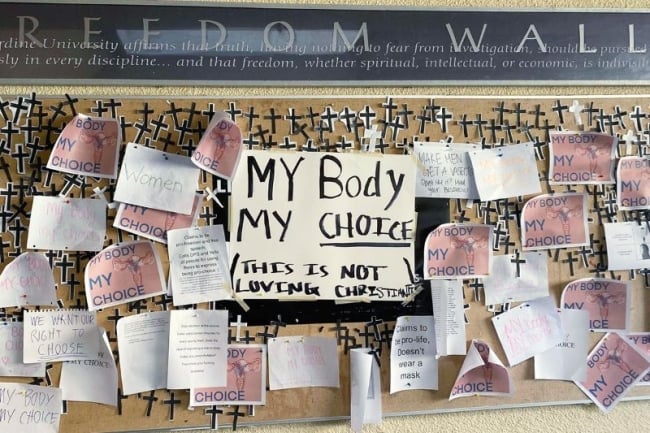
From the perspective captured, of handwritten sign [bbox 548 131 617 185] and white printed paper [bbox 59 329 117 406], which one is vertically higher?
handwritten sign [bbox 548 131 617 185]

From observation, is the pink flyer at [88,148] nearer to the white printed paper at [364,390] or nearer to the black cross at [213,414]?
the black cross at [213,414]

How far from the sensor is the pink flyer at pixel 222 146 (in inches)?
37.8

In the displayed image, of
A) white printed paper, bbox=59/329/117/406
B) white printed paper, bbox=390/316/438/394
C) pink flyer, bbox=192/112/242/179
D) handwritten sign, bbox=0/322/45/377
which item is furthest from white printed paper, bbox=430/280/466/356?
handwritten sign, bbox=0/322/45/377

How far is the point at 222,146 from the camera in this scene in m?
0.96

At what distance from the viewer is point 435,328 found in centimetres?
101

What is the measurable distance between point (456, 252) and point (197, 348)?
1.66 ft

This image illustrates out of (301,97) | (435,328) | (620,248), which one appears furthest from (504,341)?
(301,97)

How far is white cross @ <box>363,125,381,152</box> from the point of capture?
101 centimetres

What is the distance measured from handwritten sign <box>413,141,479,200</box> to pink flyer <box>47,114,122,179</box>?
547mm

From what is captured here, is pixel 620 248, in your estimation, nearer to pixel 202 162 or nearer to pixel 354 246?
pixel 354 246

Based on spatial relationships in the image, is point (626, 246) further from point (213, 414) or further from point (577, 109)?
point (213, 414)

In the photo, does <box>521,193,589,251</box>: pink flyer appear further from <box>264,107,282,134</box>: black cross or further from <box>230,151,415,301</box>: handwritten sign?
<box>264,107,282,134</box>: black cross

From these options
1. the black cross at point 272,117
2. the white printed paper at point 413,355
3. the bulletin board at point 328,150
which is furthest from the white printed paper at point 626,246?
the black cross at point 272,117

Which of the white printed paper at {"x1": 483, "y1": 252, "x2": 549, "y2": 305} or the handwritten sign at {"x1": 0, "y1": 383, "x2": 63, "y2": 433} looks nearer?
the handwritten sign at {"x1": 0, "y1": 383, "x2": 63, "y2": 433}
